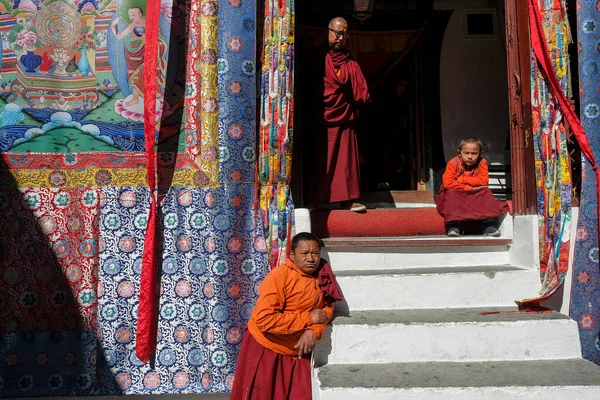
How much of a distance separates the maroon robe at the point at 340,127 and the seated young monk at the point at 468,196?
2.51 ft

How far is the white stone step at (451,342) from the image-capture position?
3.72 meters

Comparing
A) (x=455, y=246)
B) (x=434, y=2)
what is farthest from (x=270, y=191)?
(x=434, y=2)

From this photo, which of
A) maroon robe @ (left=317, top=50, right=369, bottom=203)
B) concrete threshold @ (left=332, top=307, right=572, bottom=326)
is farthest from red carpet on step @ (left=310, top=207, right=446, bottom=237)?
concrete threshold @ (left=332, top=307, right=572, bottom=326)

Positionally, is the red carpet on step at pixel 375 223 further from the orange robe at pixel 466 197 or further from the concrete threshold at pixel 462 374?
the concrete threshold at pixel 462 374

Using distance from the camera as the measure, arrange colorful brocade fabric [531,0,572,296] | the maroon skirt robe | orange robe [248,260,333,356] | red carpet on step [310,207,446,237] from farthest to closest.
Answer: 1. red carpet on step [310,207,446,237]
2. the maroon skirt robe
3. colorful brocade fabric [531,0,572,296]
4. orange robe [248,260,333,356]

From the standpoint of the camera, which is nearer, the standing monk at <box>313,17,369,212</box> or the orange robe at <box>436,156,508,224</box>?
the orange robe at <box>436,156,508,224</box>

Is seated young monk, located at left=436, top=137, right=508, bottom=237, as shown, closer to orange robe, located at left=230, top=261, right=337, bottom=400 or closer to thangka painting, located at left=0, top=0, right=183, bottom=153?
orange robe, located at left=230, top=261, right=337, bottom=400

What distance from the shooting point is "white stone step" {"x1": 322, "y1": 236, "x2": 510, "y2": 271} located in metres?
4.55

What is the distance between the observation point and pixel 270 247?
436 cm

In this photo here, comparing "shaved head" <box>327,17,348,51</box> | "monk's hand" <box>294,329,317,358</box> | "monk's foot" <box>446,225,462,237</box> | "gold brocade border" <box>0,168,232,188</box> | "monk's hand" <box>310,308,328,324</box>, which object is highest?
"shaved head" <box>327,17,348,51</box>

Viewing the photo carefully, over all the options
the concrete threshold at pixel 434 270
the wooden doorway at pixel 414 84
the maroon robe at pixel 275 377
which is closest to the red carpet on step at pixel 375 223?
the concrete threshold at pixel 434 270

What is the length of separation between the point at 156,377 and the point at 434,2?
523cm

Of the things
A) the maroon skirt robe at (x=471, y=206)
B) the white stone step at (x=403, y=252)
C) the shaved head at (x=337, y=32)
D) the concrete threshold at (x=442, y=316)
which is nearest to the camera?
the concrete threshold at (x=442, y=316)

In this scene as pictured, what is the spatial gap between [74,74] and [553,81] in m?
3.55
